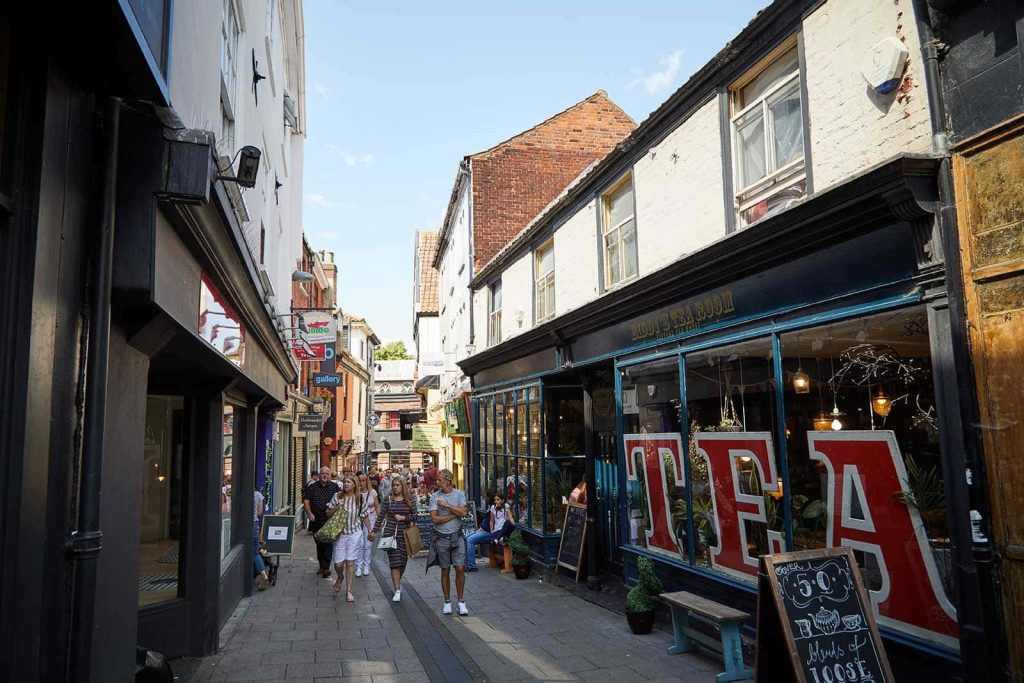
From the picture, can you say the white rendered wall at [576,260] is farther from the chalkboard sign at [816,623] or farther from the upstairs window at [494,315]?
the chalkboard sign at [816,623]

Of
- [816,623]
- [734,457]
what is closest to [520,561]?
[734,457]

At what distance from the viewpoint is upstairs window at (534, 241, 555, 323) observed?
13.2 meters

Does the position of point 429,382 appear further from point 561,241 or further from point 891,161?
point 891,161

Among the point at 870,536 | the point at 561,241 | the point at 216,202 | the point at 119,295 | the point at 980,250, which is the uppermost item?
the point at 561,241

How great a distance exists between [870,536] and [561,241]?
307 inches

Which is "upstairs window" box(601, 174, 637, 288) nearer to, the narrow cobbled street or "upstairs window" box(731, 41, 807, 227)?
"upstairs window" box(731, 41, 807, 227)

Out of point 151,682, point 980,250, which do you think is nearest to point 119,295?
point 151,682

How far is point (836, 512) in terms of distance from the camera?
19.3 feet

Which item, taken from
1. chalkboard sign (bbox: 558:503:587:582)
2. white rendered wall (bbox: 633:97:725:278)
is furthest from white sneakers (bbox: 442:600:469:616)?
white rendered wall (bbox: 633:97:725:278)

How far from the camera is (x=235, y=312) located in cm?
725

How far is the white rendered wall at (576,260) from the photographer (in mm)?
11086

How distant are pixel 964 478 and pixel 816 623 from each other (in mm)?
1342

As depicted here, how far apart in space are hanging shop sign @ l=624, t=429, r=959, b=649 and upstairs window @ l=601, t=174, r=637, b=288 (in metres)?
2.67

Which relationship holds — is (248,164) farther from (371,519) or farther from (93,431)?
(371,519)
